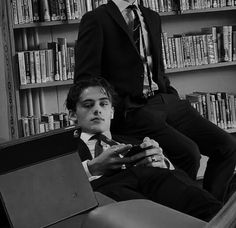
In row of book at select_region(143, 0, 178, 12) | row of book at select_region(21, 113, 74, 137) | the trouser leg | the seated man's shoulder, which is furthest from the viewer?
Answer: row of book at select_region(143, 0, 178, 12)

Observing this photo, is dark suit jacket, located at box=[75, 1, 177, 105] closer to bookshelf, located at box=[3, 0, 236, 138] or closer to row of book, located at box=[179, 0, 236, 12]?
bookshelf, located at box=[3, 0, 236, 138]

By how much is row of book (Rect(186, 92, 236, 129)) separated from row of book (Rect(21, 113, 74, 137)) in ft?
3.03

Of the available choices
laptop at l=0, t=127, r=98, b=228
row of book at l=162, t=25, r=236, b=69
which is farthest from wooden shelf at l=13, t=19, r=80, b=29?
laptop at l=0, t=127, r=98, b=228

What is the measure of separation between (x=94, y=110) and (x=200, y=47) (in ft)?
5.45

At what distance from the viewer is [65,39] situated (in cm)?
330

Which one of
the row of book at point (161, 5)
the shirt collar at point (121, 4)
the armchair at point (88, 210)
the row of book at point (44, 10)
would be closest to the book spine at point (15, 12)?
the row of book at point (44, 10)

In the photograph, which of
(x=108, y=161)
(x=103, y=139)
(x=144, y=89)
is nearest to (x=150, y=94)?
(x=144, y=89)

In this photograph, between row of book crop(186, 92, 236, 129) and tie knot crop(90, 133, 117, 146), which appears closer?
tie knot crop(90, 133, 117, 146)

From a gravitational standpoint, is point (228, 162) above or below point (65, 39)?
below

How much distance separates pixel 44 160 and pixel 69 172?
0.07 metres

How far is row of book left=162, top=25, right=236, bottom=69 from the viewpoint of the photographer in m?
3.47

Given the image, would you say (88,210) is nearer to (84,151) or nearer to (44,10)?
(84,151)

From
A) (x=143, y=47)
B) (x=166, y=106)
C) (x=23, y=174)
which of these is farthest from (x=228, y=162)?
(x=23, y=174)

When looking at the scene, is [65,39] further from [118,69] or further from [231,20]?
[231,20]
